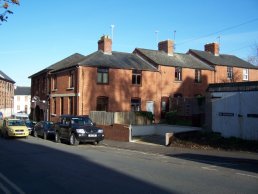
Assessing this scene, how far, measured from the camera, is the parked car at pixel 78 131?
23.9 m

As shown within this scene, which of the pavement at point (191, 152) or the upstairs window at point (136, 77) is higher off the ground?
the upstairs window at point (136, 77)

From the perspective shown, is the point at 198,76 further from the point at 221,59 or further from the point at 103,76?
the point at 103,76

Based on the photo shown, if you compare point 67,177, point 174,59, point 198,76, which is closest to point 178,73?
point 174,59

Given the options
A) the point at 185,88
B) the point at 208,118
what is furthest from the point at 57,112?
the point at 208,118

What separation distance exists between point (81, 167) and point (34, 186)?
11.7ft

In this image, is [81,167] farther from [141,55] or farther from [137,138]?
[141,55]

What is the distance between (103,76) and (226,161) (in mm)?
22393

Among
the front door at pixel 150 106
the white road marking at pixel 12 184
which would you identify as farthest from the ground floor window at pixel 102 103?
the white road marking at pixel 12 184

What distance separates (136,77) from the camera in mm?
39125

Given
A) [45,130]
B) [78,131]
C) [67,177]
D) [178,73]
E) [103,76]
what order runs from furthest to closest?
[178,73] < [103,76] < [45,130] < [78,131] < [67,177]

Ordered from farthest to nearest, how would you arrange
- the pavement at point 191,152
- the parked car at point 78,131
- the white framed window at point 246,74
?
the white framed window at point 246,74 → the parked car at point 78,131 → the pavement at point 191,152

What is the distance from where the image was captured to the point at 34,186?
9.94 meters

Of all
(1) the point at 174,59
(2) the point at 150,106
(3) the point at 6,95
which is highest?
(1) the point at 174,59

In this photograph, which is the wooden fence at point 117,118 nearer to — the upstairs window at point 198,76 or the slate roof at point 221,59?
the upstairs window at point 198,76
